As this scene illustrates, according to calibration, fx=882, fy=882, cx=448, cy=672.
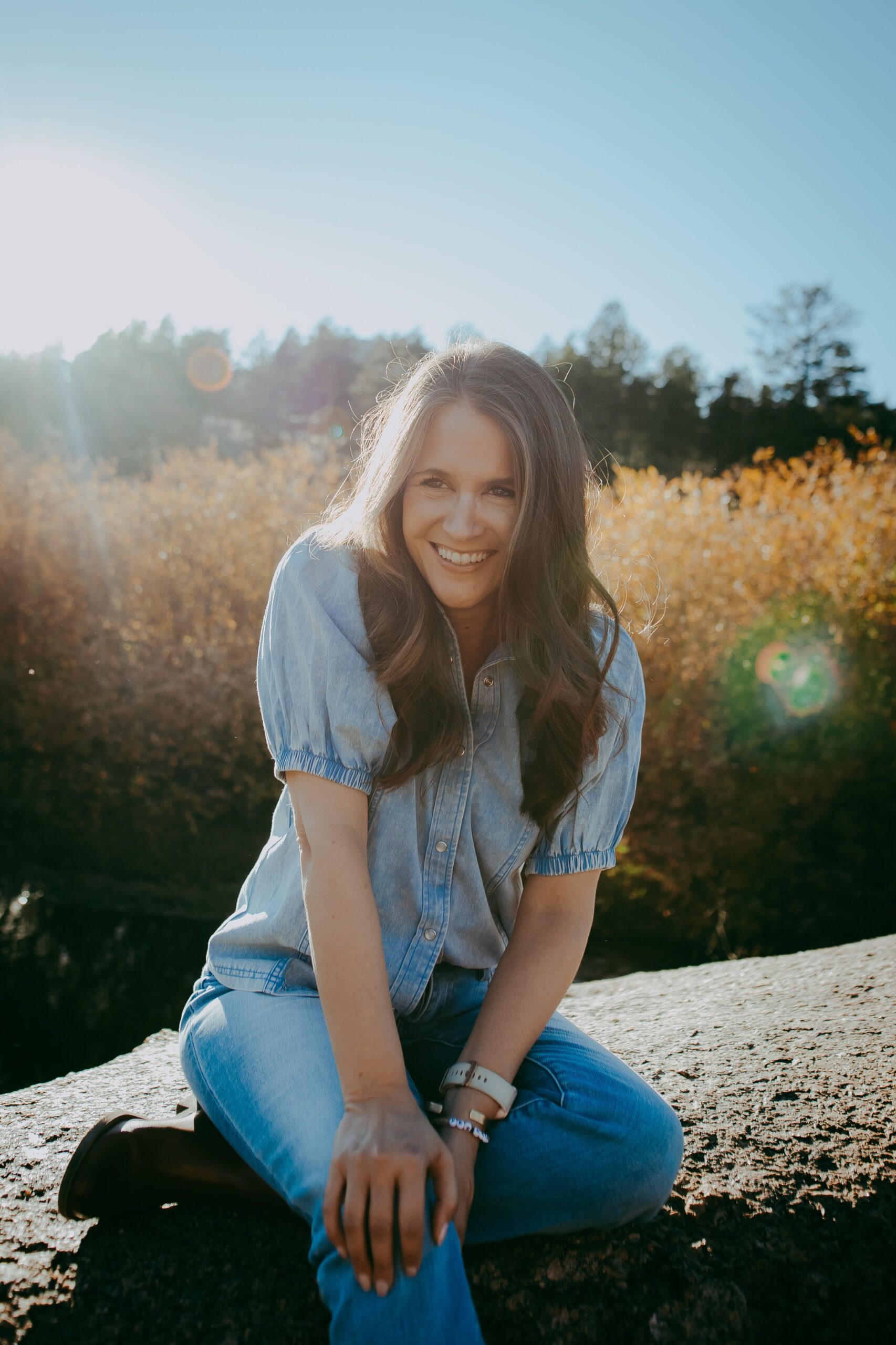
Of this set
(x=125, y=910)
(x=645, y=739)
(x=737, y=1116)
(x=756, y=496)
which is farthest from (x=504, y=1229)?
(x=756, y=496)

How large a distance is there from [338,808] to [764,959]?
2.48 m

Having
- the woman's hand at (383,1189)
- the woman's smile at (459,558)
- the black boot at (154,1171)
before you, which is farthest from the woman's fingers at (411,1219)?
the woman's smile at (459,558)

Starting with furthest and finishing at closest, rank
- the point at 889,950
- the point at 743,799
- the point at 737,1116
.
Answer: the point at 743,799 → the point at 889,950 → the point at 737,1116

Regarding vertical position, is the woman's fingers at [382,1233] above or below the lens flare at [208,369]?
below

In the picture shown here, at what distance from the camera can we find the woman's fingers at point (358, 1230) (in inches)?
47.5

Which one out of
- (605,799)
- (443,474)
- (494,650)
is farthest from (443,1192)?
(443,474)

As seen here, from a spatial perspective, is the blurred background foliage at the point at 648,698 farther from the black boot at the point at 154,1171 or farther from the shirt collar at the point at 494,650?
the black boot at the point at 154,1171

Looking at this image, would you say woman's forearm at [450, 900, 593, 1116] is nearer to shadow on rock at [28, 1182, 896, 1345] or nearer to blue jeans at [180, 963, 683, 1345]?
blue jeans at [180, 963, 683, 1345]

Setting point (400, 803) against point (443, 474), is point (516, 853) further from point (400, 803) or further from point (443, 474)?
point (443, 474)

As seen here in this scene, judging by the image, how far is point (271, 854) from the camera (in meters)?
1.76

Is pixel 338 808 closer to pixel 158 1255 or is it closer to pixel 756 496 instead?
pixel 158 1255

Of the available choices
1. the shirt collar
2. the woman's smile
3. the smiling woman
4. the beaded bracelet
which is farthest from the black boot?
the woman's smile

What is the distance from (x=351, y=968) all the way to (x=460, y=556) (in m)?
0.79

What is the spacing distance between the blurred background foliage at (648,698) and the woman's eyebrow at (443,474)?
118 inches
